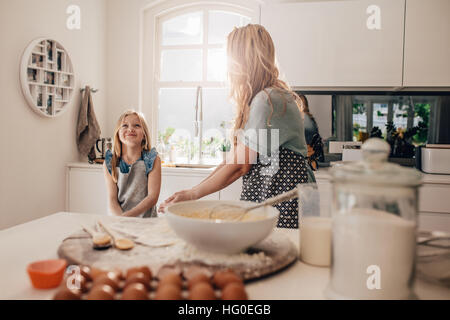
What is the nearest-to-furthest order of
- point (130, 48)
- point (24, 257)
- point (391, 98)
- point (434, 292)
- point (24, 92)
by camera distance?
point (434, 292)
point (24, 257)
point (24, 92)
point (391, 98)
point (130, 48)

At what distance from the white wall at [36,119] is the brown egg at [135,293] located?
210 cm

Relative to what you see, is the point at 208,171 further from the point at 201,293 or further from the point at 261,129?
the point at 201,293

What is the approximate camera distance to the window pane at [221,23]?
10.5 ft

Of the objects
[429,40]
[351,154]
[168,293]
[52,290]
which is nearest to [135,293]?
[168,293]

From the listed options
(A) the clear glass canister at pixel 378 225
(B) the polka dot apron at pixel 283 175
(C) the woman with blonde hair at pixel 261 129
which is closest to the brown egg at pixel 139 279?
(A) the clear glass canister at pixel 378 225

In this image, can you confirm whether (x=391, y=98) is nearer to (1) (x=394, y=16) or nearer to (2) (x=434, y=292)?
(1) (x=394, y=16)

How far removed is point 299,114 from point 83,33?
7.52 ft

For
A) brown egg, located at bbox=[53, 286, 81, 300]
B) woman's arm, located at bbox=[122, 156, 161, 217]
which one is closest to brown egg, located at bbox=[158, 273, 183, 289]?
brown egg, located at bbox=[53, 286, 81, 300]

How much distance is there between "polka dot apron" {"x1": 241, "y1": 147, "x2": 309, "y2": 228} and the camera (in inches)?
53.7

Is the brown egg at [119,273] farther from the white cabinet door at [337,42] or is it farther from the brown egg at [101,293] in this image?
the white cabinet door at [337,42]

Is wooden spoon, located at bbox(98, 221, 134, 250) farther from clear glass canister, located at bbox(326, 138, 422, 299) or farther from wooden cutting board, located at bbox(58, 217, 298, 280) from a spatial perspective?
clear glass canister, located at bbox(326, 138, 422, 299)

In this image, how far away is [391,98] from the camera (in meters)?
2.82

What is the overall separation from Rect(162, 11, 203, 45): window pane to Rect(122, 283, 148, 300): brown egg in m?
2.98
